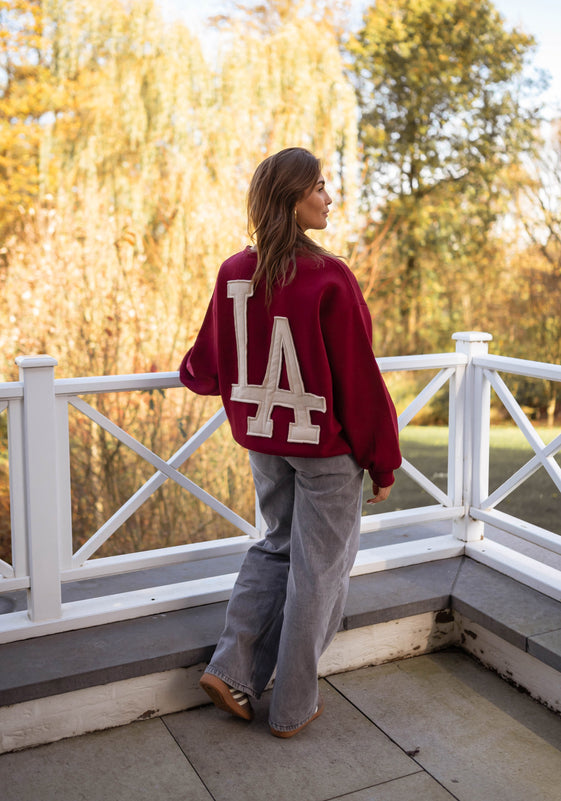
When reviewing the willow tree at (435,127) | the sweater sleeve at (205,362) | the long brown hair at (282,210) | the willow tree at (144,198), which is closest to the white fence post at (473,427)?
the sweater sleeve at (205,362)

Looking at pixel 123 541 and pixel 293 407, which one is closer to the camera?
pixel 293 407

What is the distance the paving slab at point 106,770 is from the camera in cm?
204

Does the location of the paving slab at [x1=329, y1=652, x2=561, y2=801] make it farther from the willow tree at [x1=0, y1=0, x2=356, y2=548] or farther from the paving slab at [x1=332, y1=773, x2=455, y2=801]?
the willow tree at [x1=0, y1=0, x2=356, y2=548]

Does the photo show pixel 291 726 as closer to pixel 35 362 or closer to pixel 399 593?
pixel 399 593

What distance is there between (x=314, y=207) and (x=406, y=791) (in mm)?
1429

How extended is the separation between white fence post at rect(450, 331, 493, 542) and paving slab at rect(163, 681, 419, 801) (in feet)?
3.25

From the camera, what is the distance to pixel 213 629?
8.31 feet

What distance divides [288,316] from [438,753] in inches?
47.1

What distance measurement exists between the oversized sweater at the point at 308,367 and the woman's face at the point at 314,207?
0.11 metres

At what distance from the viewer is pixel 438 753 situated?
2.23 metres

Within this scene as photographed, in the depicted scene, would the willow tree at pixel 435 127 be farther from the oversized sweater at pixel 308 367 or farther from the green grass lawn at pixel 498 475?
the oversized sweater at pixel 308 367

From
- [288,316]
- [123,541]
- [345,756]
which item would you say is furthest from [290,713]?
[123,541]

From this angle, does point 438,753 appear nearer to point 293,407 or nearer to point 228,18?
point 293,407

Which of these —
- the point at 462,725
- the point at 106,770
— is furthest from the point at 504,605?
the point at 106,770
